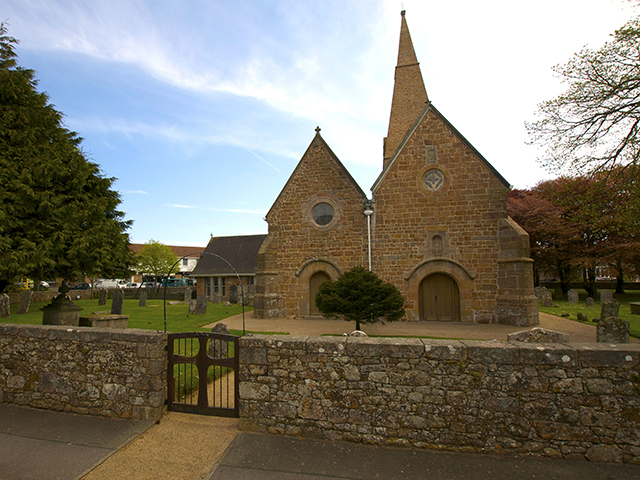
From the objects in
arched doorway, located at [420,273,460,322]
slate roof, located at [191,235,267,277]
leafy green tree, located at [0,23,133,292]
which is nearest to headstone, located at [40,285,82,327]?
leafy green tree, located at [0,23,133,292]

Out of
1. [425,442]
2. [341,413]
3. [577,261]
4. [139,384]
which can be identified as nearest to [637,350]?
[425,442]

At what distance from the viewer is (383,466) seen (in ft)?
13.8

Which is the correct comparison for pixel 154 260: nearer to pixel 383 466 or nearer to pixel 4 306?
pixel 4 306

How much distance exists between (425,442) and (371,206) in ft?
39.3

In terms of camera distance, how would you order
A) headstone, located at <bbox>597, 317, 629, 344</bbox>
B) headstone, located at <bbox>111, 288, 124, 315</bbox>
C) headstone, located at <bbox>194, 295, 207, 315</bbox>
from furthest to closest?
headstone, located at <bbox>194, 295, 207, 315</bbox>
headstone, located at <bbox>111, 288, 124, 315</bbox>
headstone, located at <bbox>597, 317, 629, 344</bbox>

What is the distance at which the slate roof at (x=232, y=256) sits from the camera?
3238 centimetres

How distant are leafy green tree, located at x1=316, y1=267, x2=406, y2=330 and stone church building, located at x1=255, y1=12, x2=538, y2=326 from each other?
3.78 meters

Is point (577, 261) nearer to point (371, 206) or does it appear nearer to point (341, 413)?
point (371, 206)

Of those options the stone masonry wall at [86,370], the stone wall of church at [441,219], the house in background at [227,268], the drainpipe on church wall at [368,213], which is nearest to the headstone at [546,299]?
the stone wall of church at [441,219]

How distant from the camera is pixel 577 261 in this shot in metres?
26.6

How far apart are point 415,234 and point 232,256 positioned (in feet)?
77.3

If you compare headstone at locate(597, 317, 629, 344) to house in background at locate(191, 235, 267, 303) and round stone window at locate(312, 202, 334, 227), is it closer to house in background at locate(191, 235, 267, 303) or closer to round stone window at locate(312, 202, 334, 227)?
round stone window at locate(312, 202, 334, 227)

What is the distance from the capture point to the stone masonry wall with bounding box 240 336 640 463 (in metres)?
4.16

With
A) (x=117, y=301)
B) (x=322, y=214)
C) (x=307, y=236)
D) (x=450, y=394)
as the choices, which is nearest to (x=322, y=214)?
(x=322, y=214)
